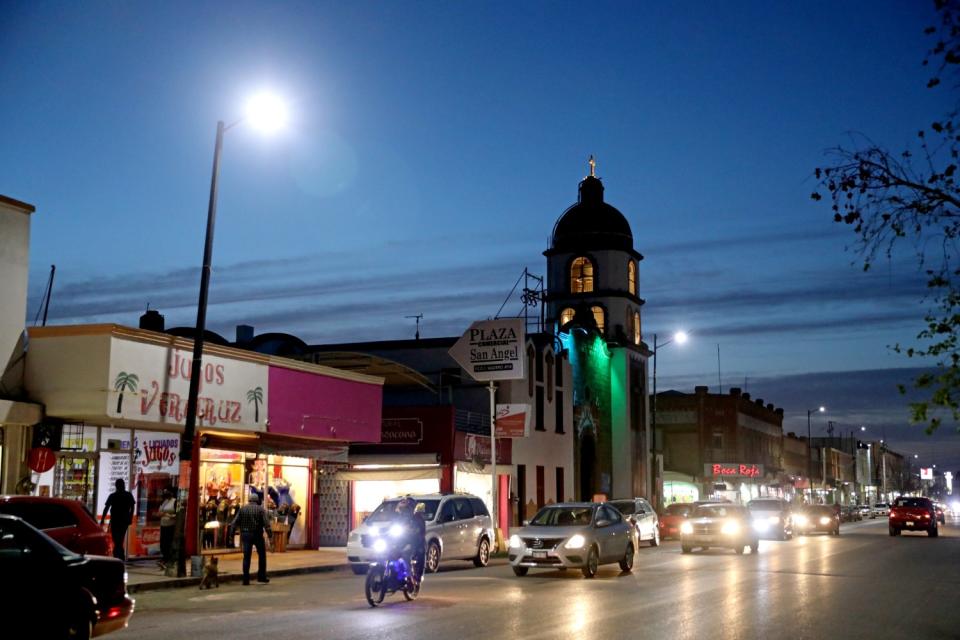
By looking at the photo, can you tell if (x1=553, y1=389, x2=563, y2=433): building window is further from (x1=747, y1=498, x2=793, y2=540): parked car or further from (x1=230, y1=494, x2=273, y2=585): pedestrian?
(x1=230, y1=494, x2=273, y2=585): pedestrian


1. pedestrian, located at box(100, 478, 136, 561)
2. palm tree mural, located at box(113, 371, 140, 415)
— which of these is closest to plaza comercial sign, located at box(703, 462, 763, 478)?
palm tree mural, located at box(113, 371, 140, 415)

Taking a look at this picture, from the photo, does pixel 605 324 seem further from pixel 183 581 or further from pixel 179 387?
pixel 183 581

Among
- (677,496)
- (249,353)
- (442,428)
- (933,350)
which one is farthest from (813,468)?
(933,350)

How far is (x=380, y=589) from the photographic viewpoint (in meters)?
16.9

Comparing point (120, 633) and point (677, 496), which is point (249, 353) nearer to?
point (120, 633)

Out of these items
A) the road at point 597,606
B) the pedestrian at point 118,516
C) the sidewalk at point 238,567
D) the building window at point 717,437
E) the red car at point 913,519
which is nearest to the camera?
the road at point 597,606

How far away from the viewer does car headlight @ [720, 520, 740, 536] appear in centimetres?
3033

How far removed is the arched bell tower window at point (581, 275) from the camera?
6412cm

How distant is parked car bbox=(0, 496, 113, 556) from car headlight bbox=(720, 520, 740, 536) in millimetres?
19533

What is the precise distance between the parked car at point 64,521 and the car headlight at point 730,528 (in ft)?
64.1

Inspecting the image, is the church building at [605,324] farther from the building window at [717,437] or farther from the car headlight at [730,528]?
the car headlight at [730,528]

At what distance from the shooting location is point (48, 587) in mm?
9977

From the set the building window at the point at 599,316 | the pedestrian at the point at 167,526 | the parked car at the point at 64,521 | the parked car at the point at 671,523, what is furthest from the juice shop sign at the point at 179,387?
the building window at the point at 599,316

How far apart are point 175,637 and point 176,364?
1284 centimetres
